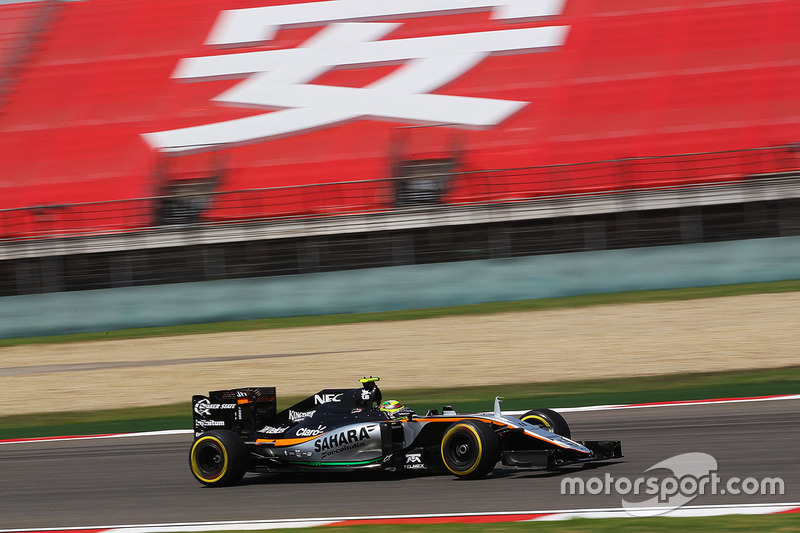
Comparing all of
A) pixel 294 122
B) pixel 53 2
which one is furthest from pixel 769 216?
pixel 53 2

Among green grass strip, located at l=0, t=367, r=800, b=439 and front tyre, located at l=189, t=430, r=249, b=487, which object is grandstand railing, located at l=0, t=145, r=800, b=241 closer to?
green grass strip, located at l=0, t=367, r=800, b=439

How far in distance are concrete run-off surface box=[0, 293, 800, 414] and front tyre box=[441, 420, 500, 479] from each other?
6619mm

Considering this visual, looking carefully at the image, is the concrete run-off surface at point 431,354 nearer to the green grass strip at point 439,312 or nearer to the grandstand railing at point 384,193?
the green grass strip at point 439,312

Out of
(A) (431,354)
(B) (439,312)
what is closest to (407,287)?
(B) (439,312)

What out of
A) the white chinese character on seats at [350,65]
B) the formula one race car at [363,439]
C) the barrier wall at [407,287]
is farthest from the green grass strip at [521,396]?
the white chinese character on seats at [350,65]

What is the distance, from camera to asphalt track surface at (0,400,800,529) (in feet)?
23.6

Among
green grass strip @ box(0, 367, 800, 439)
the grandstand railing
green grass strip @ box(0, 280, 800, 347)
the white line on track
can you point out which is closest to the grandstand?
the grandstand railing

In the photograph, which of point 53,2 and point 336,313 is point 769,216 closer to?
point 336,313

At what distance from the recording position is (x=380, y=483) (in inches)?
323

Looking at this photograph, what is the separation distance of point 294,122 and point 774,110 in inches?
498

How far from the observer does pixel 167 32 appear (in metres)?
31.7

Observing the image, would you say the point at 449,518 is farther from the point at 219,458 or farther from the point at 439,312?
the point at 439,312

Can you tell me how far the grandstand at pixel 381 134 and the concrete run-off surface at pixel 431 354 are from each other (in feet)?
10.0

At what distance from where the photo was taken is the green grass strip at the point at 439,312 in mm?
19484
